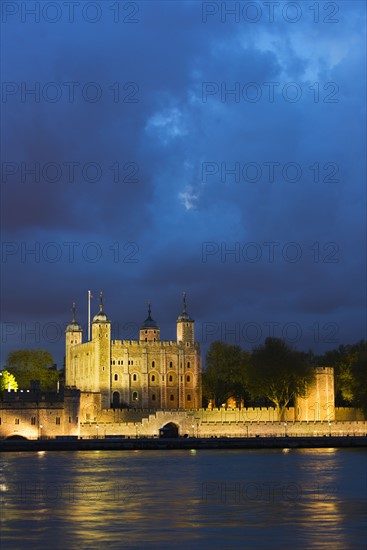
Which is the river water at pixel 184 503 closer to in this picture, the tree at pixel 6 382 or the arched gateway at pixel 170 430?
the arched gateway at pixel 170 430

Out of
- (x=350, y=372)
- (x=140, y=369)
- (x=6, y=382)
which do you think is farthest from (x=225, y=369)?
(x=6, y=382)

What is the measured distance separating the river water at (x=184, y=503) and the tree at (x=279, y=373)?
80.0 feet

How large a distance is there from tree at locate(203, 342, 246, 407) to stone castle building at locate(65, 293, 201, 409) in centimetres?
134

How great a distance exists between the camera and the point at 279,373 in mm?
92125

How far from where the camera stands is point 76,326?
114312 mm

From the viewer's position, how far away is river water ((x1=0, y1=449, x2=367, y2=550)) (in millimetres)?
30656

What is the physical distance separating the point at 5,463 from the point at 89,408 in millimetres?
30587

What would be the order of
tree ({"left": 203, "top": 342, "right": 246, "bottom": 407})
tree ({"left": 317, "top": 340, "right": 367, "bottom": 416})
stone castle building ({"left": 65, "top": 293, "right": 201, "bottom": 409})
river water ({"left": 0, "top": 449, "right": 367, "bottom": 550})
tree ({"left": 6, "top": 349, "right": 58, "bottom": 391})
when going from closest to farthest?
river water ({"left": 0, "top": 449, "right": 367, "bottom": 550}) < tree ({"left": 317, "top": 340, "right": 367, "bottom": 416}) < stone castle building ({"left": 65, "top": 293, "right": 201, "bottom": 409}) < tree ({"left": 203, "top": 342, "right": 246, "bottom": 407}) < tree ({"left": 6, "top": 349, "right": 58, "bottom": 391})

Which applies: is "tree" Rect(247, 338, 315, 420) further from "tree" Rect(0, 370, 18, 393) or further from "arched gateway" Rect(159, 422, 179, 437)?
"tree" Rect(0, 370, 18, 393)

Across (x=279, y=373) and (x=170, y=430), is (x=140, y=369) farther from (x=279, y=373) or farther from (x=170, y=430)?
(x=279, y=373)

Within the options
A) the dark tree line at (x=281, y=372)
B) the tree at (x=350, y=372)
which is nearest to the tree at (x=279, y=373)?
the dark tree line at (x=281, y=372)

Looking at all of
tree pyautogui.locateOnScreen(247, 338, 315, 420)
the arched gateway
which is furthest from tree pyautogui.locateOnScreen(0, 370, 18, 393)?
tree pyautogui.locateOnScreen(247, 338, 315, 420)

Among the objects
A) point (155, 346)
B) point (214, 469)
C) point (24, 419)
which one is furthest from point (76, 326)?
point (214, 469)

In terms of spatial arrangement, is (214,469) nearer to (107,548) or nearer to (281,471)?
(281,471)
